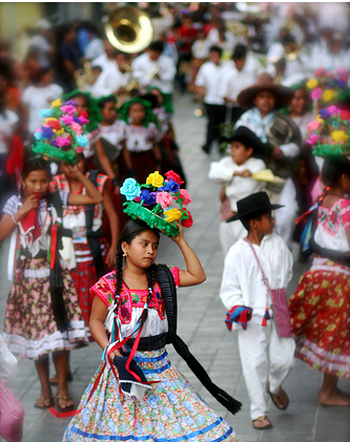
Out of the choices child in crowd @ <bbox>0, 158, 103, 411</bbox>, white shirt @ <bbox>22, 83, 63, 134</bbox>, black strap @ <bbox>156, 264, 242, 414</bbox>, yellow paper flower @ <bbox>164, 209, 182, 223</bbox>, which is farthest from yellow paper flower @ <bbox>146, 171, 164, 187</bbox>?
white shirt @ <bbox>22, 83, 63, 134</bbox>

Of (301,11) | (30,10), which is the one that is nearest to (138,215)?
(30,10)

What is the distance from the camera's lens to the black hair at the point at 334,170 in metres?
6.08

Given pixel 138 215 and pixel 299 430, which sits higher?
pixel 138 215

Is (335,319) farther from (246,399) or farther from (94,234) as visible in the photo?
(94,234)

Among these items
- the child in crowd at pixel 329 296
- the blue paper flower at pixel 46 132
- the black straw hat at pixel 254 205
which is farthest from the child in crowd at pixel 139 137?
the black straw hat at pixel 254 205

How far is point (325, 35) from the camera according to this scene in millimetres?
18359

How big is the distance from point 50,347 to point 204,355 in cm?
157

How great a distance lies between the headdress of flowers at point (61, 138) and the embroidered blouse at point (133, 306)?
2146 millimetres

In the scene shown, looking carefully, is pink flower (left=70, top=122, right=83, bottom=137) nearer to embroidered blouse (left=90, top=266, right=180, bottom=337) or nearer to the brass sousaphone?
embroidered blouse (left=90, top=266, right=180, bottom=337)

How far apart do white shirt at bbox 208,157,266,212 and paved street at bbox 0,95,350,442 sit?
1167 millimetres

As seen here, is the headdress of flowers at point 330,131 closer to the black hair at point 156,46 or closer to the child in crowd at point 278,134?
the child in crowd at point 278,134

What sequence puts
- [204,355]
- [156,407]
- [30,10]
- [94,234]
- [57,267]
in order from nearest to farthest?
[156,407] → [57,267] → [94,234] → [204,355] → [30,10]

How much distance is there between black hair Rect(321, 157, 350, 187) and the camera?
608cm

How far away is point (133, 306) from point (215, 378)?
7.85 ft
